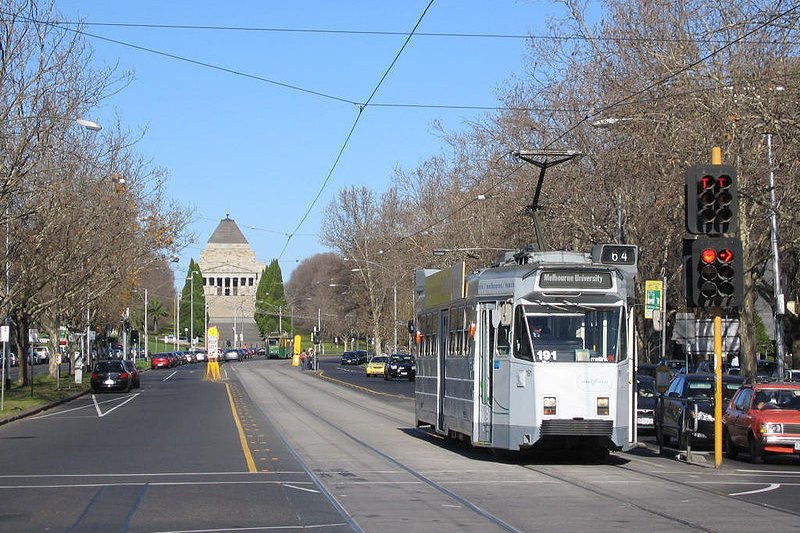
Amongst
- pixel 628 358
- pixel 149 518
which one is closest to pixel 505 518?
pixel 149 518

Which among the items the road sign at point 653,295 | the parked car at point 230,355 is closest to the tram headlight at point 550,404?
the road sign at point 653,295

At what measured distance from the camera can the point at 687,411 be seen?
22.2m

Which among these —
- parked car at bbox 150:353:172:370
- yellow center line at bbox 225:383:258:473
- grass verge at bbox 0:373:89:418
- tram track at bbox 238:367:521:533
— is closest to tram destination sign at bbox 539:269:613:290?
tram track at bbox 238:367:521:533

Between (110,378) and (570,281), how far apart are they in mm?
38795

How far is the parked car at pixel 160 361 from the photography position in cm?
9941

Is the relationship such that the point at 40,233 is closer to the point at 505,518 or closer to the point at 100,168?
the point at 100,168

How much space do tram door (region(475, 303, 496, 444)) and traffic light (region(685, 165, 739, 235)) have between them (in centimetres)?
358

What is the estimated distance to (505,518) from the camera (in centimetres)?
1278

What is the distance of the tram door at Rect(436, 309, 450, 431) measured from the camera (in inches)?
899

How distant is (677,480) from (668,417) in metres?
6.53

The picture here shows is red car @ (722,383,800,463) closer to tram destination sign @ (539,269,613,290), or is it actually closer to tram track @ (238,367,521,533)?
tram destination sign @ (539,269,613,290)

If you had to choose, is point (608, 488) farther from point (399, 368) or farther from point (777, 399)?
point (399, 368)

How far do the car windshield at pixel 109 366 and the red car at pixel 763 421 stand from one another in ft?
122

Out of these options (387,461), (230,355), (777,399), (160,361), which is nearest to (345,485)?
(387,461)
